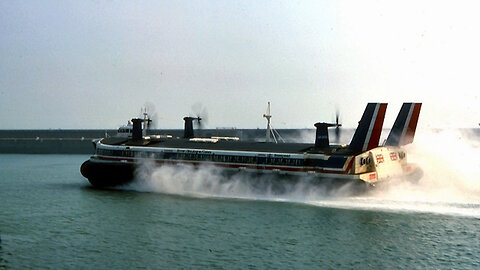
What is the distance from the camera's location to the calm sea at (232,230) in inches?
1013

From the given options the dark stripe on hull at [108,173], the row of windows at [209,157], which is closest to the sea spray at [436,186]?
the row of windows at [209,157]

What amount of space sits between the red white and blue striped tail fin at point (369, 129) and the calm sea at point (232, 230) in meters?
3.98

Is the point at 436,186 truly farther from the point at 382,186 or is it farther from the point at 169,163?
the point at 169,163

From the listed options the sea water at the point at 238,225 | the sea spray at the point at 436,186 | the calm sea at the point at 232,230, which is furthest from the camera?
the sea spray at the point at 436,186

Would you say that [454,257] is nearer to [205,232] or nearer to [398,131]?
[205,232]

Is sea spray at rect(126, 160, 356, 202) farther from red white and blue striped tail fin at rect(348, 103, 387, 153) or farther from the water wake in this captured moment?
red white and blue striped tail fin at rect(348, 103, 387, 153)

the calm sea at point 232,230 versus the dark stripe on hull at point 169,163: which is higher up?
the dark stripe on hull at point 169,163

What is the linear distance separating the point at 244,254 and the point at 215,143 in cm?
2279

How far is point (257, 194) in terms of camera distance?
43406mm

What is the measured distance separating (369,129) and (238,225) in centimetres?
1460

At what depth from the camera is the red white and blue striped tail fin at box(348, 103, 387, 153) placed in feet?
136

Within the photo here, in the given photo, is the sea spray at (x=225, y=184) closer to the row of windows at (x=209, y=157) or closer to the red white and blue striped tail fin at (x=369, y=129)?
the row of windows at (x=209, y=157)

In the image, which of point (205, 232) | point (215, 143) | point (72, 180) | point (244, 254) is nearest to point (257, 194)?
point (215, 143)

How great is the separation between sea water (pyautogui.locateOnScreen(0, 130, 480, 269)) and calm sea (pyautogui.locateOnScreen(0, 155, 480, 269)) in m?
0.07
